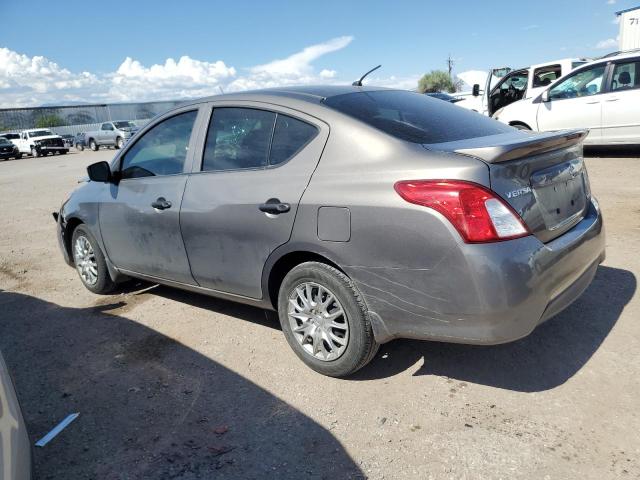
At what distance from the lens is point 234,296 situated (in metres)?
3.60

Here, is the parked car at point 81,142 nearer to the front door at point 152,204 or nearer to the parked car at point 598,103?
the parked car at point 598,103

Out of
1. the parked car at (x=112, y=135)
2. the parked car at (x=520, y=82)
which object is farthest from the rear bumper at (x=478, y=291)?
the parked car at (x=112, y=135)

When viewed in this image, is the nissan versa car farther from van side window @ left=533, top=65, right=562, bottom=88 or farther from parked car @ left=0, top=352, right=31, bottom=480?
van side window @ left=533, top=65, right=562, bottom=88

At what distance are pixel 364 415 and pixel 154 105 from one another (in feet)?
164

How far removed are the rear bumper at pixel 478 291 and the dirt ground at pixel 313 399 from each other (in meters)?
0.45

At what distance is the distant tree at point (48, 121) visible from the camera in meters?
48.2

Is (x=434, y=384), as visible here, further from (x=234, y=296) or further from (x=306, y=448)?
(x=234, y=296)

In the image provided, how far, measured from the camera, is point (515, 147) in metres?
2.61

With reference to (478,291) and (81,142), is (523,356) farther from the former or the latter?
(81,142)

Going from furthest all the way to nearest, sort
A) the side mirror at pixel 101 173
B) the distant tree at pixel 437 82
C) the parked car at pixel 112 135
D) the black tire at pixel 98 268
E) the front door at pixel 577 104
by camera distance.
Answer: the distant tree at pixel 437 82
the parked car at pixel 112 135
the front door at pixel 577 104
the black tire at pixel 98 268
the side mirror at pixel 101 173

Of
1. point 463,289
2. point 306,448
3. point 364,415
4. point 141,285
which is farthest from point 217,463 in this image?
point 141,285

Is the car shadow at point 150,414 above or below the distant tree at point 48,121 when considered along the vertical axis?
below

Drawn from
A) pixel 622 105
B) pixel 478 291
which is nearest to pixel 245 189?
pixel 478 291

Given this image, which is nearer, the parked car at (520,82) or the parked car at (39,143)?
the parked car at (520,82)
